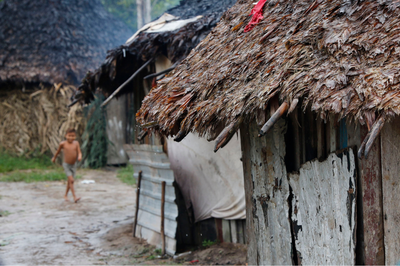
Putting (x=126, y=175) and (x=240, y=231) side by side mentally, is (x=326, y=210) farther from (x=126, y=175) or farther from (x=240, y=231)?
(x=126, y=175)

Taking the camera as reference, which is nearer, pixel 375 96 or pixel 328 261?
pixel 375 96

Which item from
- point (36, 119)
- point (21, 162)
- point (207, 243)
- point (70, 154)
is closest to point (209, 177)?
point (207, 243)

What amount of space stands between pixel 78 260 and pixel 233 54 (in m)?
3.20

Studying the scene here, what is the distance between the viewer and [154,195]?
206 inches

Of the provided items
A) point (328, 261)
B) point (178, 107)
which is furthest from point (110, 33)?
point (328, 261)

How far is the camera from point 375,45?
224cm

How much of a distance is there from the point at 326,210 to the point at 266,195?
0.61 metres

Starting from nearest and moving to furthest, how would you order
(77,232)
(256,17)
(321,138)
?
(321,138)
(256,17)
(77,232)

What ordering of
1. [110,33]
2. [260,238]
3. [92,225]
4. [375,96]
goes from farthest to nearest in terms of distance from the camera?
[110,33]
[92,225]
[260,238]
[375,96]

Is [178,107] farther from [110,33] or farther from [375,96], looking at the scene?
[110,33]

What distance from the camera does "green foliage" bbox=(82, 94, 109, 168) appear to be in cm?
1187

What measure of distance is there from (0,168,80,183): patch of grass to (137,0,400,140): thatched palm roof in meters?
7.53

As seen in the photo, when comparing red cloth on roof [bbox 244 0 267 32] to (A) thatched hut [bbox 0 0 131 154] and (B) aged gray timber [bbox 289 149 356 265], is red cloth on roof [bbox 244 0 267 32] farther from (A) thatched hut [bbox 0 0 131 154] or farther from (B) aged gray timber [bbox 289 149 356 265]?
(A) thatched hut [bbox 0 0 131 154]

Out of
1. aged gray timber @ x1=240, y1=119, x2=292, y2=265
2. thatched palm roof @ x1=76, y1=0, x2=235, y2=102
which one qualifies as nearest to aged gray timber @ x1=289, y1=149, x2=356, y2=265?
aged gray timber @ x1=240, y1=119, x2=292, y2=265
